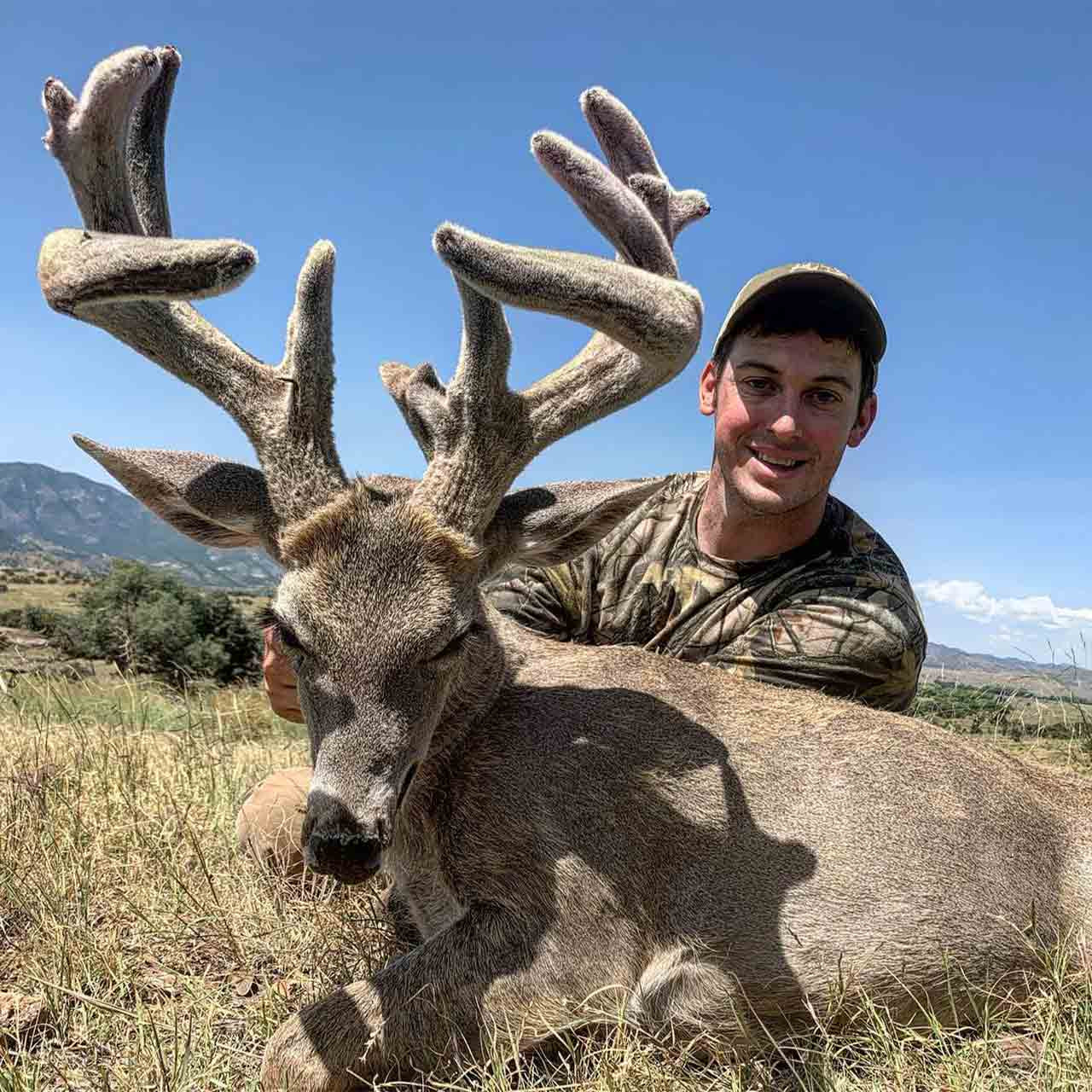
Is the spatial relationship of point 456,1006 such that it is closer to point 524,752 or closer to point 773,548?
point 524,752

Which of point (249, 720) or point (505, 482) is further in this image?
point (249, 720)

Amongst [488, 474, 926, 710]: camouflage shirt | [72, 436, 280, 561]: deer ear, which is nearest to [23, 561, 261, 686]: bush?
[488, 474, 926, 710]: camouflage shirt

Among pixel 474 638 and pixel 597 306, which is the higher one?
pixel 597 306

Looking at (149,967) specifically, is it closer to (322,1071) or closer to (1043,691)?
(322,1071)

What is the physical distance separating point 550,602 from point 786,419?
5.69 feet

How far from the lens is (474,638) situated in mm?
4238

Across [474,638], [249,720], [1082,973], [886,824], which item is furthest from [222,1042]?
[249,720]

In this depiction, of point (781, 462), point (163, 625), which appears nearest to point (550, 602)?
point (781, 462)

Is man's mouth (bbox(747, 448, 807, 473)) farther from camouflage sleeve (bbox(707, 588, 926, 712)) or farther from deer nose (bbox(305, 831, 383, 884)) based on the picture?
deer nose (bbox(305, 831, 383, 884))

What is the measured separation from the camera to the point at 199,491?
4230 mm

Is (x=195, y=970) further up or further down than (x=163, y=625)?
further up

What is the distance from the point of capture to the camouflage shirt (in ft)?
18.1

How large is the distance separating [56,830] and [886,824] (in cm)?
416

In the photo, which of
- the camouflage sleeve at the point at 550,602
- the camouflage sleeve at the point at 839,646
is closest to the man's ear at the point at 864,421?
the camouflage sleeve at the point at 839,646
